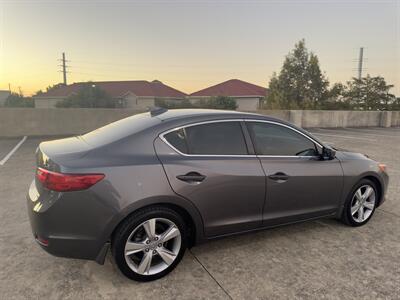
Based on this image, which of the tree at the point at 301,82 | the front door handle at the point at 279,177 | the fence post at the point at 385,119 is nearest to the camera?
the front door handle at the point at 279,177

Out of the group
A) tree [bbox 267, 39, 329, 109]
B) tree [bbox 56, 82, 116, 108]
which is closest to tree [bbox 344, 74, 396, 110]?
tree [bbox 267, 39, 329, 109]

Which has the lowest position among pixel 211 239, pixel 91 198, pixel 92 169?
pixel 211 239

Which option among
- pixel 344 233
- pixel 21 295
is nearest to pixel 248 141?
pixel 344 233

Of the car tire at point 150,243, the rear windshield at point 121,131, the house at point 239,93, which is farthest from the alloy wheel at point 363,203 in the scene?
the house at point 239,93

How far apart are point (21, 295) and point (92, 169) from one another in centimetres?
119

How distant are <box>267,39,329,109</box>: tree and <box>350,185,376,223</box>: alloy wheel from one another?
22.4 meters

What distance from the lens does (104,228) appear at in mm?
2410

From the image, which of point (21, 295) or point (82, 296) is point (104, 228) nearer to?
point (82, 296)

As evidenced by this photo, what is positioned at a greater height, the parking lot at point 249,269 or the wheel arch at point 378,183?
the wheel arch at point 378,183

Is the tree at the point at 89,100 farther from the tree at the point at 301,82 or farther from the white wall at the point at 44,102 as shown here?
the tree at the point at 301,82

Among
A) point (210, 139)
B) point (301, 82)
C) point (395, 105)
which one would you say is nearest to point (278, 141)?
point (210, 139)

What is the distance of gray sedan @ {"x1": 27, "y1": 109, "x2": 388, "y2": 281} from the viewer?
93.7 inches

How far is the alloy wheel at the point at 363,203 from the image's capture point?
380 cm

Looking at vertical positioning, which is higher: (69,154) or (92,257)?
(69,154)
